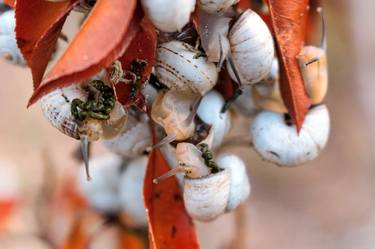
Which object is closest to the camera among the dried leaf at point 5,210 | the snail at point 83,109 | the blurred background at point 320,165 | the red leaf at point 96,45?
the red leaf at point 96,45

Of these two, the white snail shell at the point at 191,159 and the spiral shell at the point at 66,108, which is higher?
the spiral shell at the point at 66,108

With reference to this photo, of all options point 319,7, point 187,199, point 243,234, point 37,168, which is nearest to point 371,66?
point 37,168

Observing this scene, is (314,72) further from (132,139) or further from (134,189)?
(134,189)

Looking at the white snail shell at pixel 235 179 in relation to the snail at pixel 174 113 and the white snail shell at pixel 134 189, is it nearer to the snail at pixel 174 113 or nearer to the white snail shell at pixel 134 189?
the snail at pixel 174 113

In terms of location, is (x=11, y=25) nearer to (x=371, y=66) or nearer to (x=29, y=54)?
(x=29, y=54)

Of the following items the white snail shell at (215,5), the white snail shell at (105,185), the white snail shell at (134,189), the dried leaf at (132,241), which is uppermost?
the white snail shell at (215,5)

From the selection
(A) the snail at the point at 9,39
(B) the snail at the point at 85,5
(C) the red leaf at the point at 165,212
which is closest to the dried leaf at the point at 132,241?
(C) the red leaf at the point at 165,212

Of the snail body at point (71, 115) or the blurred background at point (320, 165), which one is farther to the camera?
the blurred background at point (320, 165)

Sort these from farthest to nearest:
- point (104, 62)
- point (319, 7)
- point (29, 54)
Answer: point (319, 7) → point (29, 54) → point (104, 62)
